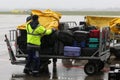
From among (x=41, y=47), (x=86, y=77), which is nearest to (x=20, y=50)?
(x=41, y=47)

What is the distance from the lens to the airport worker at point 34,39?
40.2 ft

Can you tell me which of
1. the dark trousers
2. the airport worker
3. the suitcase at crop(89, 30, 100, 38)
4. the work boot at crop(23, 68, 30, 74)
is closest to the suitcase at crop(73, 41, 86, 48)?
the suitcase at crop(89, 30, 100, 38)

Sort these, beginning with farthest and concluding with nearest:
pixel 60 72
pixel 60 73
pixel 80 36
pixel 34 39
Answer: pixel 60 72
pixel 60 73
pixel 80 36
pixel 34 39

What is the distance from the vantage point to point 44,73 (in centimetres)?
1307

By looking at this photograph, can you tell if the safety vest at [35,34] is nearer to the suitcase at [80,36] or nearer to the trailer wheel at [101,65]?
the suitcase at [80,36]

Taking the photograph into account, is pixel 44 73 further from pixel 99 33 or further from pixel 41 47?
pixel 99 33

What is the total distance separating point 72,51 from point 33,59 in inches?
47.3

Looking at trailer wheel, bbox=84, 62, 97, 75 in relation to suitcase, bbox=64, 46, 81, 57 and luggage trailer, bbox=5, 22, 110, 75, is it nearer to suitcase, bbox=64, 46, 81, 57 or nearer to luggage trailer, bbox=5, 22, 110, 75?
luggage trailer, bbox=5, 22, 110, 75

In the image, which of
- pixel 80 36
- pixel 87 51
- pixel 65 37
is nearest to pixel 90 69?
pixel 87 51

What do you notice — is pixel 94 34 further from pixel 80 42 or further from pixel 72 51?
pixel 72 51

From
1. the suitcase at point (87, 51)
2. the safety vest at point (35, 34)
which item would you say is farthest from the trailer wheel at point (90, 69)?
the safety vest at point (35, 34)

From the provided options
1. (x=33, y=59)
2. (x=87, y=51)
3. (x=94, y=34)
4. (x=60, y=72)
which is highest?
(x=94, y=34)

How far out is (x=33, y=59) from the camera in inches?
493

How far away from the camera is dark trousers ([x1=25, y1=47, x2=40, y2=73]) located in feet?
40.8
